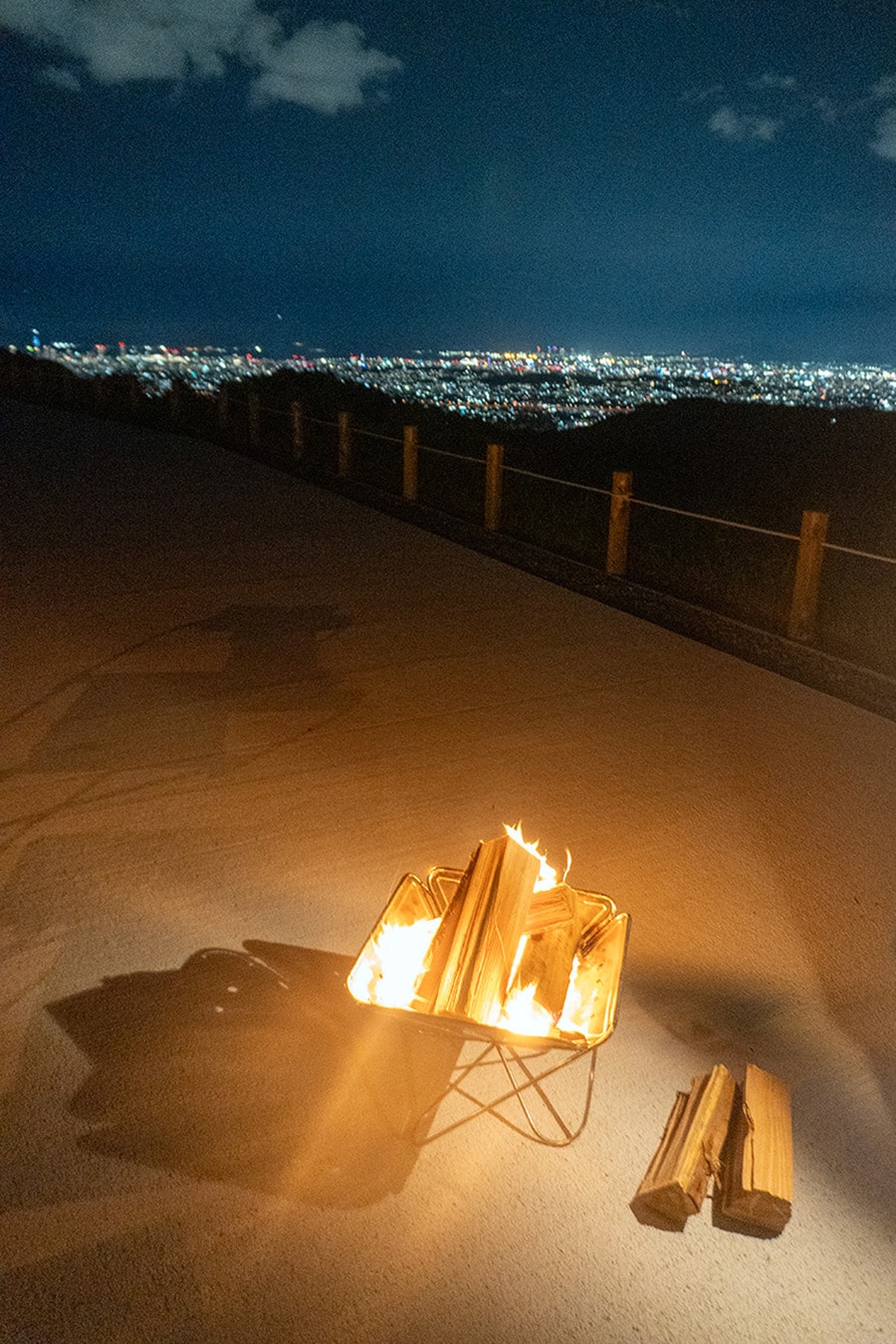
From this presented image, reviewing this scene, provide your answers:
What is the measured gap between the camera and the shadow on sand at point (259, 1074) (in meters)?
2.31

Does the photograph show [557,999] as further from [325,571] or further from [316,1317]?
[325,571]

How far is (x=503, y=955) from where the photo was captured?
2355 mm

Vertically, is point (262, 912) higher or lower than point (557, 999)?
lower

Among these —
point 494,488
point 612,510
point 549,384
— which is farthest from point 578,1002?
point 549,384

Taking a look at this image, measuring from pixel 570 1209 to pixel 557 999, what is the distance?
A: 0.45 m

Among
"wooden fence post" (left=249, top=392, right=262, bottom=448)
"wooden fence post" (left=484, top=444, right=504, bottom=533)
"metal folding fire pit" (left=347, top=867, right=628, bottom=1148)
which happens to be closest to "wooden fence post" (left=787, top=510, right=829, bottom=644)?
"wooden fence post" (left=484, top=444, right=504, bottom=533)

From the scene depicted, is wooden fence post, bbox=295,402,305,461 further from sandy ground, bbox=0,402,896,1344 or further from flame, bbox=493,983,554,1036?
flame, bbox=493,983,554,1036

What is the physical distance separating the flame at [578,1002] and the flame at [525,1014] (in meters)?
0.04

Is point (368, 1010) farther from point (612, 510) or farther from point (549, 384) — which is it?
point (549, 384)

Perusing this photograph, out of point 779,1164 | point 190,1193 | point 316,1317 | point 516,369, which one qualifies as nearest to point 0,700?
point 190,1193

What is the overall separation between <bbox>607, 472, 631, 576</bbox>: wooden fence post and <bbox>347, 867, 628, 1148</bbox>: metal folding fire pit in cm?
626

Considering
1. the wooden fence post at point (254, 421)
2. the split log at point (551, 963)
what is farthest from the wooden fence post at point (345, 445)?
the split log at point (551, 963)

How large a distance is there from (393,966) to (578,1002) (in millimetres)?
477

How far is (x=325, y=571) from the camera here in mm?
8617
